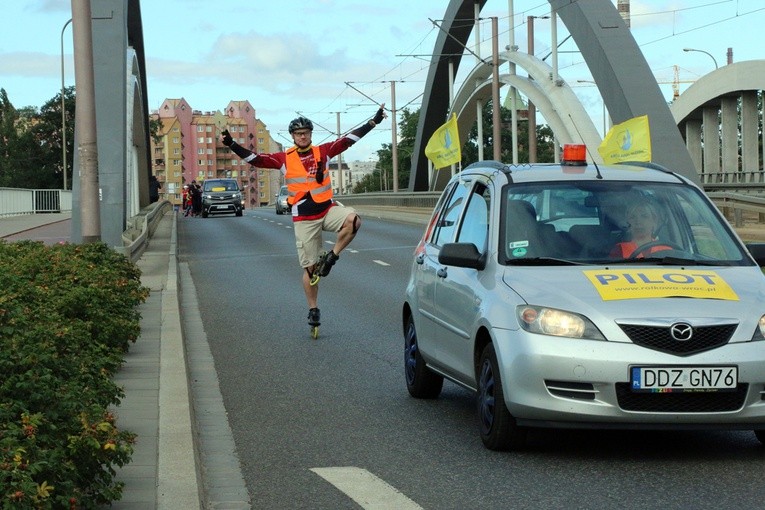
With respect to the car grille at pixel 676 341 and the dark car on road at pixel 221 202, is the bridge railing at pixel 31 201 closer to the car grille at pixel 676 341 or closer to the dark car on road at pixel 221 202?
the dark car on road at pixel 221 202

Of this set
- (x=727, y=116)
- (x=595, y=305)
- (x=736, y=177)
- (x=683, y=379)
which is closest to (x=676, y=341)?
(x=683, y=379)

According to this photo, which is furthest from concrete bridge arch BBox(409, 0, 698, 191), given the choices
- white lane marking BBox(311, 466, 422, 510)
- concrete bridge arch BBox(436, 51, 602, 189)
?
white lane marking BBox(311, 466, 422, 510)

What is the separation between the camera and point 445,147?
50.9m

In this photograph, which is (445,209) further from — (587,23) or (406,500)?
(587,23)

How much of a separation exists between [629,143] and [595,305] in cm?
2838

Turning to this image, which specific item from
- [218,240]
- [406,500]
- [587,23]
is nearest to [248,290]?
[406,500]

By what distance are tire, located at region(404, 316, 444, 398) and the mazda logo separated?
2.54m

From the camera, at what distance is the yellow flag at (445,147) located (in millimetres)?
49500

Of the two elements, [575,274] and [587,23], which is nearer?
[575,274]

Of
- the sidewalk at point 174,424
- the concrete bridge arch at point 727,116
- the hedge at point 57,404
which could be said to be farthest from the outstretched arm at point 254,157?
the concrete bridge arch at point 727,116

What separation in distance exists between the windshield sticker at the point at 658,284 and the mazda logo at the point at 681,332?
26cm

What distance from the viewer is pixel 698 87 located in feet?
232

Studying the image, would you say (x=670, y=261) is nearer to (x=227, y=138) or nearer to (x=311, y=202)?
(x=311, y=202)

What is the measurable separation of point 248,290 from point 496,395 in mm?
12592
